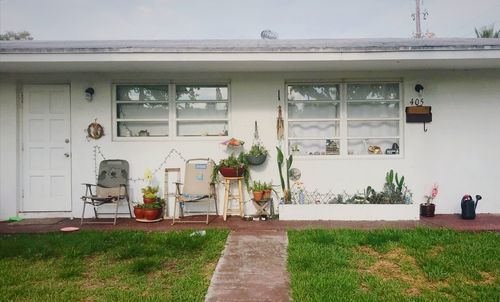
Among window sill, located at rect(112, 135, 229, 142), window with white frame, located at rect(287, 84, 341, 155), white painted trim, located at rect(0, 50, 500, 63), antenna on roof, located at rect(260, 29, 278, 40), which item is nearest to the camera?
white painted trim, located at rect(0, 50, 500, 63)

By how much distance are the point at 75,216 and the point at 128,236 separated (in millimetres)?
2005

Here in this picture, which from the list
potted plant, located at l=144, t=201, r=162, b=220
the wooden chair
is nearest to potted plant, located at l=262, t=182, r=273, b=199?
the wooden chair

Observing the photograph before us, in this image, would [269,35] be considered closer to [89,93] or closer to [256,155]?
[256,155]

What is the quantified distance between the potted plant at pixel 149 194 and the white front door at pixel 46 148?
144 cm

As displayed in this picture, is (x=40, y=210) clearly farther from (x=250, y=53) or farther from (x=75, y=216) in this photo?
(x=250, y=53)

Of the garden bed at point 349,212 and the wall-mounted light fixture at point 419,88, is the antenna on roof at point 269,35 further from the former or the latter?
the garden bed at point 349,212

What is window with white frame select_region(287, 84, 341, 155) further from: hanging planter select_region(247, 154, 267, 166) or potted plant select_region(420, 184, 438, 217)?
potted plant select_region(420, 184, 438, 217)

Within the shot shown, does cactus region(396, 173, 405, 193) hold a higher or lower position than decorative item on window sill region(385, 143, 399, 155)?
lower

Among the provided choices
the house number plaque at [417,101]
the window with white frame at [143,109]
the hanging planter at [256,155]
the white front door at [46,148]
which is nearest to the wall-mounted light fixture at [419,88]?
the house number plaque at [417,101]

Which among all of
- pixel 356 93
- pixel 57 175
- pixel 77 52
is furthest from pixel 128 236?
pixel 356 93

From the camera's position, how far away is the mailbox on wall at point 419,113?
6.78 meters

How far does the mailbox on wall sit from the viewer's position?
678cm

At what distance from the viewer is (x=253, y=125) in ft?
22.5

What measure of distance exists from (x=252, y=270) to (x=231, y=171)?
8.43 feet
